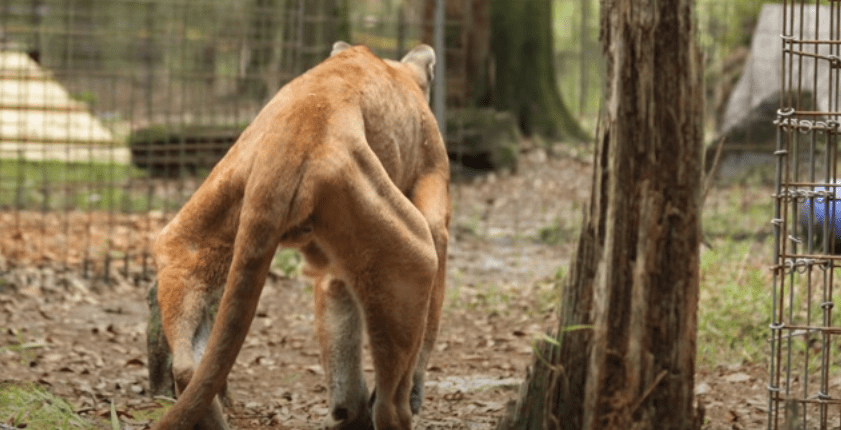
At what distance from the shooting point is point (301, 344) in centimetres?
748

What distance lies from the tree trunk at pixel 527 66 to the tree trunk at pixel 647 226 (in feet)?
37.3

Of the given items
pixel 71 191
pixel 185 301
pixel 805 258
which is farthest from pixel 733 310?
pixel 71 191

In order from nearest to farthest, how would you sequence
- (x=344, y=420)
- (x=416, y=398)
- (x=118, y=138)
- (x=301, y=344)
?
(x=344, y=420)
(x=416, y=398)
(x=301, y=344)
(x=118, y=138)

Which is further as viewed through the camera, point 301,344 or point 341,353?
point 301,344

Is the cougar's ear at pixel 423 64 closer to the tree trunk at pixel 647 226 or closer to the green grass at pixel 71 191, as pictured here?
the tree trunk at pixel 647 226

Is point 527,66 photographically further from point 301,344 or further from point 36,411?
point 36,411

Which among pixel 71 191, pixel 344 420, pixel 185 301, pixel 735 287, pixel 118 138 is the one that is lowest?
pixel 344 420

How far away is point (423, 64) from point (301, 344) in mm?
2376

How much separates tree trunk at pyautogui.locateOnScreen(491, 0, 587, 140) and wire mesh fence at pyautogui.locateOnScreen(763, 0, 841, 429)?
747 cm

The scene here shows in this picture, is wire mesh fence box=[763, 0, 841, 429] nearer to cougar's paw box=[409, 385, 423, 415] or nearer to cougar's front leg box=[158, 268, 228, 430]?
cougar's paw box=[409, 385, 423, 415]

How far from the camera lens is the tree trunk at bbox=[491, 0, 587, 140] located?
51.0 feet

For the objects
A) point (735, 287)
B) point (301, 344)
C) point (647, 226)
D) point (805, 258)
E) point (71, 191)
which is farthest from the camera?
point (71, 191)

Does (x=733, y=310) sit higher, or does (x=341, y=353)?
(x=341, y=353)

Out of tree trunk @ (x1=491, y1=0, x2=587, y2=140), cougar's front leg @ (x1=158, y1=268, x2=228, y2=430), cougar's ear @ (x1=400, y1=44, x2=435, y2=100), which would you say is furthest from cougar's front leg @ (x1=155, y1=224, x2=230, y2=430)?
tree trunk @ (x1=491, y1=0, x2=587, y2=140)
